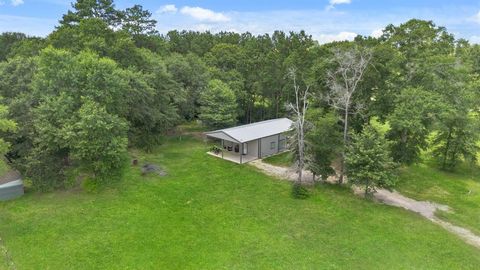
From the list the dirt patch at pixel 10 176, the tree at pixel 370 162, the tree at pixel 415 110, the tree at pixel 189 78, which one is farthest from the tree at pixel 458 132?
the dirt patch at pixel 10 176

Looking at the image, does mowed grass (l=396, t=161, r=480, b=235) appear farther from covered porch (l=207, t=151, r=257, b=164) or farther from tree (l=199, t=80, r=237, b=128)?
tree (l=199, t=80, r=237, b=128)

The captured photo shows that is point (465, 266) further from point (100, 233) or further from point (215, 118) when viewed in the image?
point (215, 118)

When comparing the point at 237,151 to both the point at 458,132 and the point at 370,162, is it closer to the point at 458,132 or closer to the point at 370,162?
the point at 370,162

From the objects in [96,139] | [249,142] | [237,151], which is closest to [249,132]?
[249,142]

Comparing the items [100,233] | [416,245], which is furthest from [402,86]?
[100,233]

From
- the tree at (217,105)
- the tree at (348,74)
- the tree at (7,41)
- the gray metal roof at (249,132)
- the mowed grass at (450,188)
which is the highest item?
the tree at (7,41)

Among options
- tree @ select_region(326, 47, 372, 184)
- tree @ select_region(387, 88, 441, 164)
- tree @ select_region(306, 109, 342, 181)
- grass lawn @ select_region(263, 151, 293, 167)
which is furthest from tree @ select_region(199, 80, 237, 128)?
tree @ select_region(387, 88, 441, 164)

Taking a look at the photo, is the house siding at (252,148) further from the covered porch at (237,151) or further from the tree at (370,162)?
the tree at (370,162)
